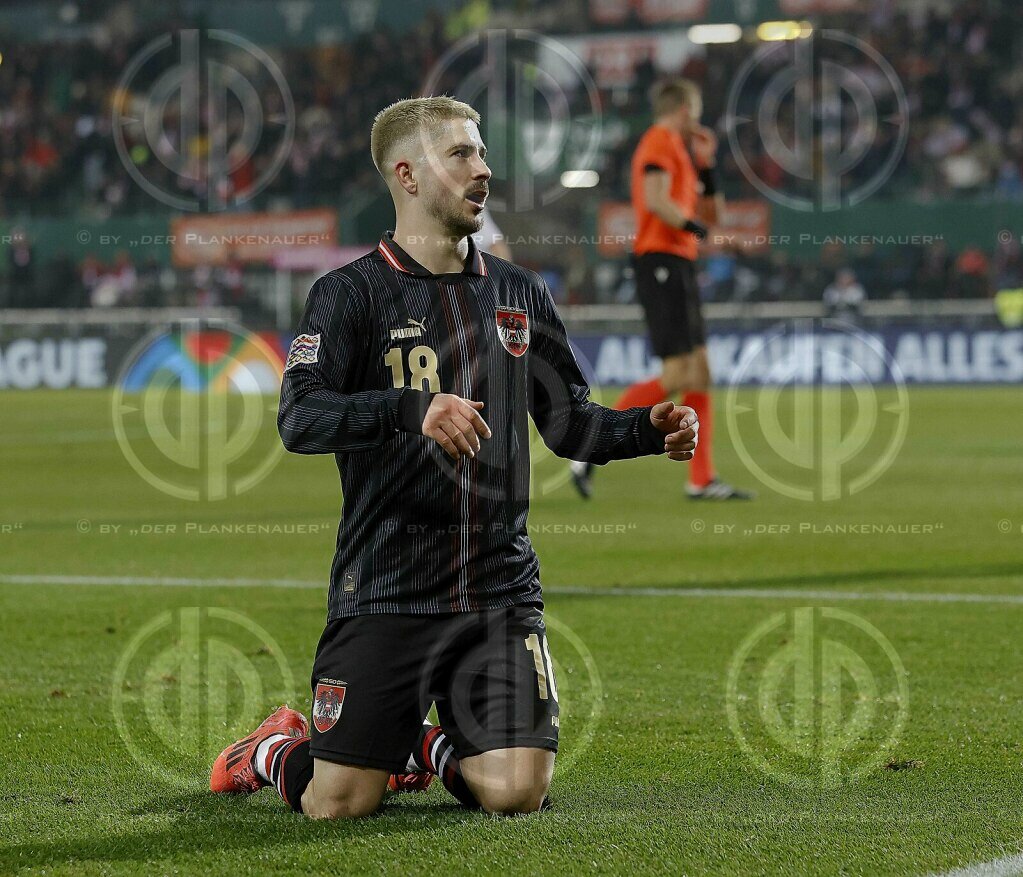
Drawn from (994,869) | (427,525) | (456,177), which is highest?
(456,177)

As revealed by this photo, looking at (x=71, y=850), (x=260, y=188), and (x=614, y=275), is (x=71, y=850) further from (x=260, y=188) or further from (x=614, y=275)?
(x=260, y=188)

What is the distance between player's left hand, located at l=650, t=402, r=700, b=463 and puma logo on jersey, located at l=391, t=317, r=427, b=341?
0.53 meters

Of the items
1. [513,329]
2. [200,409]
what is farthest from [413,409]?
[200,409]

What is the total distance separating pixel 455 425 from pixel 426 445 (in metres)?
0.51

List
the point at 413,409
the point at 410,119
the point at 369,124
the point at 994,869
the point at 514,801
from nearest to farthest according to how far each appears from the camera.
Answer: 1. the point at 994,869
2. the point at 413,409
3. the point at 514,801
4. the point at 410,119
5. the point at 369,124

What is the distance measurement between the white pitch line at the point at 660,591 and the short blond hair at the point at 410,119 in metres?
3.30

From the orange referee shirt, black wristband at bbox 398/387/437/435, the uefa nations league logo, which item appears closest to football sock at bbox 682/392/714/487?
the orange referee shirt

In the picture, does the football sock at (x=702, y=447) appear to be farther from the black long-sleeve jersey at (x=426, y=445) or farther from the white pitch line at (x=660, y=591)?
the black long-sleeve jersey at (x=426, y=445)

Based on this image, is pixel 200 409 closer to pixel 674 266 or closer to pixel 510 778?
pixel 674 266

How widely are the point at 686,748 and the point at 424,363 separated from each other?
126 centimetres

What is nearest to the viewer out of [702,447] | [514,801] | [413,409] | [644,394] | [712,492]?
[413,409]

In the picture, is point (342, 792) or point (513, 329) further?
point (513, 329)

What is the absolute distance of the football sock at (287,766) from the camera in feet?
11.1

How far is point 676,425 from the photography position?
3.40 meters
